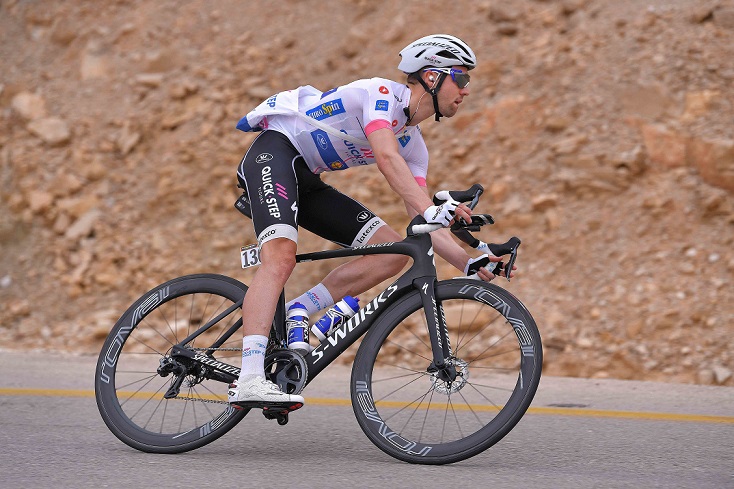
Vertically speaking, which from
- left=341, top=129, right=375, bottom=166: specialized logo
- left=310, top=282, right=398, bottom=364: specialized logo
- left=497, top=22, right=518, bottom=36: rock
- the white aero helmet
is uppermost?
left=497, top=22, right=518, bottom=36: rock

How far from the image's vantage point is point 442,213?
14.8ft

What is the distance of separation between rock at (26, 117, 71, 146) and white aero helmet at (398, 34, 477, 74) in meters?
8.72

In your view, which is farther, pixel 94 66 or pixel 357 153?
pixel 94 66

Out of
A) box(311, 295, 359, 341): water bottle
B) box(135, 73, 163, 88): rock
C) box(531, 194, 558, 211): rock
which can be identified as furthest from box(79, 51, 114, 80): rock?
box(311, 295, 359, 341): water bottle

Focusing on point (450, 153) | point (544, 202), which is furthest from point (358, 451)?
point (450, 153)

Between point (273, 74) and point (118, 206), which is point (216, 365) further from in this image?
point (273, 74)

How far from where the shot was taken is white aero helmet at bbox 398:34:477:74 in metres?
4.84

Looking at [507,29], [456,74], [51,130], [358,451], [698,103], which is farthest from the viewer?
[51,130]

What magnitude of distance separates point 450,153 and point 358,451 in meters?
6.54

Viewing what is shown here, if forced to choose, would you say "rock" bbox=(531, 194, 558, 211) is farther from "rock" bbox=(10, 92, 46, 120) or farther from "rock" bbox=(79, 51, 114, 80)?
"rock" bbox=(10, 92, 46, 120)

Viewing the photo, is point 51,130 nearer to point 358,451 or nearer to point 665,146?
point 665,146

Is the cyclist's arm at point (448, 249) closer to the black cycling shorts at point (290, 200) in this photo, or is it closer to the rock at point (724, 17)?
the black cycling shorts at point (290, 200)

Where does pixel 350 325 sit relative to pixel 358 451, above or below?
above

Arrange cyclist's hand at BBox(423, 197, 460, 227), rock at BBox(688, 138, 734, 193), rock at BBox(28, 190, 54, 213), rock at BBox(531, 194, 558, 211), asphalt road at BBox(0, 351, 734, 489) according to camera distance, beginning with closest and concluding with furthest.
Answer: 1. asphalt road at BBox(0, 351, 734, 489)
2. cyclist's hand at BBox(423, 197, 460, 227)
3. rock at BBox(688, 138, 734, 193)
4. rock at BBox(531, 194, 558, 211)
5. rock at BBox(28, 190, 54, 213)
